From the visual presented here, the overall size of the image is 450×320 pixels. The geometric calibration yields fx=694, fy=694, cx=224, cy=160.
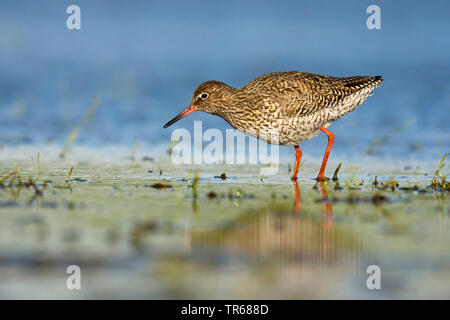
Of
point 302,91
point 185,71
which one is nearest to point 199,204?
point 302,91

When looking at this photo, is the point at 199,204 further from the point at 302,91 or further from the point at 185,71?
the point at 185,71

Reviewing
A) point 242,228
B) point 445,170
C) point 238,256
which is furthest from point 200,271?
point 445,170

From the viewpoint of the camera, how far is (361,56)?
92.6 ft

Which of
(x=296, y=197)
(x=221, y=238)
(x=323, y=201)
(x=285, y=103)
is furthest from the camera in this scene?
(x=285, y=103)

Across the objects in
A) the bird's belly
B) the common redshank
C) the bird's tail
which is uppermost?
the bird's tail

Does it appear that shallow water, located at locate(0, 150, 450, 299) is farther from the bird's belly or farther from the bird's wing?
the bird's wing

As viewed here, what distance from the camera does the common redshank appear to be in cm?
1013

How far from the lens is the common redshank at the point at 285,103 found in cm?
1013

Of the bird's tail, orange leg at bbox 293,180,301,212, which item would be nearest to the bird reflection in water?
orange leg at bbox 293,180,301,212

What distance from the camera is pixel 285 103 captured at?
10.1m

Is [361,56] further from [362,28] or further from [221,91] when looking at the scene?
[221,91]

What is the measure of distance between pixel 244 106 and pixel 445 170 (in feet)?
10.4

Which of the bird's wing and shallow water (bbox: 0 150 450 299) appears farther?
the bird's wing

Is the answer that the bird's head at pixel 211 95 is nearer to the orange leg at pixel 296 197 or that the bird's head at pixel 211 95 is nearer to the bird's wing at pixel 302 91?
the bird's wing at pixel 302 91
